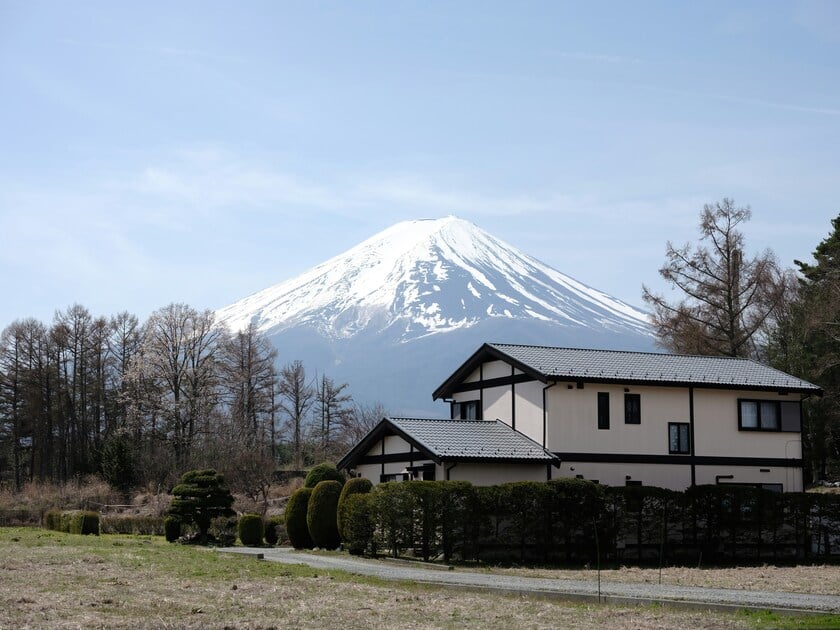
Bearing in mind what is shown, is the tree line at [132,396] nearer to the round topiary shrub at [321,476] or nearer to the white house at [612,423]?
the round topiary shrub at [321,476]

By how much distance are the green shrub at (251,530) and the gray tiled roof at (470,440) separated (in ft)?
17.1

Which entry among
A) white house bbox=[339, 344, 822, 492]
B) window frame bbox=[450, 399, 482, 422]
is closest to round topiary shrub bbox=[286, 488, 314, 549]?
white house bbox=[339, 344, 822, 492]

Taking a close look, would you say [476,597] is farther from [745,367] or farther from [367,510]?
[745,367]

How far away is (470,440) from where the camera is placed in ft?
100

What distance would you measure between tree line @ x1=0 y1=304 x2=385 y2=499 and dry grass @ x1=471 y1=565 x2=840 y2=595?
32984mm

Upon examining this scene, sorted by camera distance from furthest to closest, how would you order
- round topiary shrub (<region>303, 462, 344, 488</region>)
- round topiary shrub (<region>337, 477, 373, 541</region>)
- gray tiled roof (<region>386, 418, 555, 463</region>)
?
round topiary shrub (<region>303, 462, 344, 488</region>)
gray tiled roof (<region>386, 418, 555, 463</region>)
round topiary shrub (<region>337, 477, 373, 541</region>)

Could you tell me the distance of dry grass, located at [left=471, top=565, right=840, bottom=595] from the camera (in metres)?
19.6

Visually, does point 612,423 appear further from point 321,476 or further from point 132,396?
point 132,396

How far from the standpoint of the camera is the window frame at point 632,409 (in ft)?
106

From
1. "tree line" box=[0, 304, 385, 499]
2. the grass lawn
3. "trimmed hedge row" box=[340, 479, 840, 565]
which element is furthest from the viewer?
"tree line" box=[0, 304, 385, 499]

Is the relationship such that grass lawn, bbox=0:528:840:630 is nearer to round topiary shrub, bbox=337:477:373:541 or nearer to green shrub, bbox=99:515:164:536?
round topiary shrub, bbox=337:477:373:541

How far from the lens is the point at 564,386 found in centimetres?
3161

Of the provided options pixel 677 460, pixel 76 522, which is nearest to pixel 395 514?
pixel 677 460

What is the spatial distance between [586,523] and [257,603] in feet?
42.9
